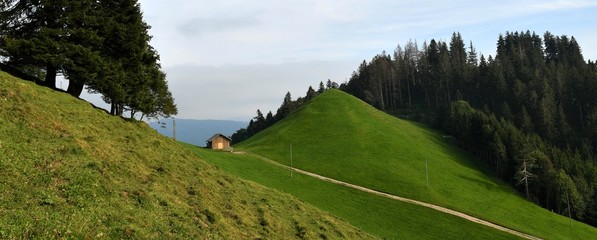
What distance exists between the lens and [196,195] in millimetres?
25000

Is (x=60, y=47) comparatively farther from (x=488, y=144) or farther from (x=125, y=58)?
(x=488, y=144)

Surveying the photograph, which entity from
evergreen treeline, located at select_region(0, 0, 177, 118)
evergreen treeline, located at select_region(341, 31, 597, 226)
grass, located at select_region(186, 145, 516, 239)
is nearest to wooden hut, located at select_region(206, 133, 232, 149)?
grass, located at select_region(186, 145, 516, 239)

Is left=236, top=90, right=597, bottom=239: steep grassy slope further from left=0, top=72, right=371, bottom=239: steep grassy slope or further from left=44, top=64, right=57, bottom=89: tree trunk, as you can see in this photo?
left=44, top=64, right=57, bottom=89: tree trunk

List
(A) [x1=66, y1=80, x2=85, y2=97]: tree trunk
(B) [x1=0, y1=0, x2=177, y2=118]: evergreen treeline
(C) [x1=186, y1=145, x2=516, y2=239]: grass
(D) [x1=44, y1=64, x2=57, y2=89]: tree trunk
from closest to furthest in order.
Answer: (B) [x1=0, y1=0, x2=177, y2=118]: evergreen treeline < (D) [x1=44, y1=64, x2=57, y2=89]: tree trunk < (A) [x1=66, y1=80, x2=85, y2=97]: tree trunk < (C) [x1=186, y1=145, x2=516, y2=239]: grass

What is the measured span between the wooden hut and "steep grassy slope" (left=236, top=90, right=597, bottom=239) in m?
7.01

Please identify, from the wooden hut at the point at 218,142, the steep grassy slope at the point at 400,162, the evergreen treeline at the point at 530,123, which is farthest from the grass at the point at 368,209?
the evergreen treeline at the point at 530,123

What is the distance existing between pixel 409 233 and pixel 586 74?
542ft

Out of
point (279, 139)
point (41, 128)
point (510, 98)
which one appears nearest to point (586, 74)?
point (510, 98)

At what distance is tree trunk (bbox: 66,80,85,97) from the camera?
121ft

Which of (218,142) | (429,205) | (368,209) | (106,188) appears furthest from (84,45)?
(429,205)

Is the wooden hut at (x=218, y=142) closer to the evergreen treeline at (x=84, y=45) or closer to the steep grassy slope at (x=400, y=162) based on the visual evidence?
the steep grassy slope at (x=400, y=162)

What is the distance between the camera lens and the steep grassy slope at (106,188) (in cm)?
1447

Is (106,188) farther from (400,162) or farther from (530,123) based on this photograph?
(530,123)

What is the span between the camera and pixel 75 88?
38.3m
